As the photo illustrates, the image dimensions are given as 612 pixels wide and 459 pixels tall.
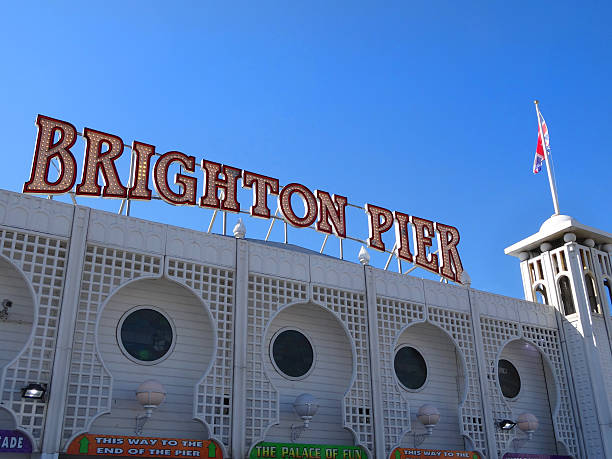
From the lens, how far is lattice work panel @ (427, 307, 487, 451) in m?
23.3

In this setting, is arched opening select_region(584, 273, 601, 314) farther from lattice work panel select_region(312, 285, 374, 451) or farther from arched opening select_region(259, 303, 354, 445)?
arched opening select_region(259, 303, 354, 445)

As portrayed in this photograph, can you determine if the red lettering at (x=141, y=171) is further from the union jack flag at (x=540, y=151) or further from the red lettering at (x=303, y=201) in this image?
the union jack flag at (x=540, y=151)

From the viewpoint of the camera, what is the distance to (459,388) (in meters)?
24.8

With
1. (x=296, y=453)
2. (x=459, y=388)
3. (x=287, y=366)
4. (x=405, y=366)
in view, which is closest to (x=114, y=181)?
(x=287, y=366)

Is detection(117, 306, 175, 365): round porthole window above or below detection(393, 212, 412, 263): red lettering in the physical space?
below

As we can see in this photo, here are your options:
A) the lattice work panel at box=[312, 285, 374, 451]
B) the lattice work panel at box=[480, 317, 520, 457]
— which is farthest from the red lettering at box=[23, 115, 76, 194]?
the lattice work panel at box=[480, 317, 520, 457]

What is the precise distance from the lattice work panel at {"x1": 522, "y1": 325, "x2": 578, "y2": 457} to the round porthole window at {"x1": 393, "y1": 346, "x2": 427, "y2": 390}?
519 centimetres

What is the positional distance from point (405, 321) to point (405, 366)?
181cm

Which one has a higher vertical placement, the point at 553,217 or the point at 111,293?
the point at 553,217

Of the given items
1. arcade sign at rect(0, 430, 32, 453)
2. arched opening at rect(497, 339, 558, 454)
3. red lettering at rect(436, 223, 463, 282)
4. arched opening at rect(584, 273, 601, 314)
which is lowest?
arcade sign at rect(0, 430, 32, 453)

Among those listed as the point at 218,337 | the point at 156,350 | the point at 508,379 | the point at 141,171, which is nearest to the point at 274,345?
the point at 218,337

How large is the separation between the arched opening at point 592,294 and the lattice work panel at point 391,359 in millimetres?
8987

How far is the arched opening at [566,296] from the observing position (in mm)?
28381

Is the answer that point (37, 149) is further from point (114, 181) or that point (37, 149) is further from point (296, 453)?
point (296, 453)
